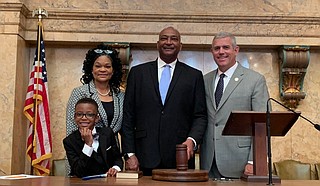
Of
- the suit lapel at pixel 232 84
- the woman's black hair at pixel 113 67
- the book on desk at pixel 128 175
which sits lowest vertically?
the book on desk at pixel 128 175

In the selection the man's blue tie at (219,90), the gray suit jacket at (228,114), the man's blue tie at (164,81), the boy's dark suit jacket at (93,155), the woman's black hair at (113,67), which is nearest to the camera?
the boy's dark suit jacket at (93,155)

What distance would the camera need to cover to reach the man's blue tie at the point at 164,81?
361cm

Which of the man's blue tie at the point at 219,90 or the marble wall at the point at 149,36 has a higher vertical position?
the marble wall at the point at 149,36

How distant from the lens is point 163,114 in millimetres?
3537

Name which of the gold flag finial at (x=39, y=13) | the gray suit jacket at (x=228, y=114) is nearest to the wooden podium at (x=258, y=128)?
the gray suit jacket at (x=228, y=114)

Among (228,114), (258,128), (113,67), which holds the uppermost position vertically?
(113,67)

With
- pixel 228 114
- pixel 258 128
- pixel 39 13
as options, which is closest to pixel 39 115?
pixel 39 13

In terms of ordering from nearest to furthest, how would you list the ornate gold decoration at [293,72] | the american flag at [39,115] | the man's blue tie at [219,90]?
1. the man's blue tie at [219,90]
2. the american flag at [39,115]
3. the ornate gold decoration at [293,72]

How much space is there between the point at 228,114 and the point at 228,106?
60 millimetres

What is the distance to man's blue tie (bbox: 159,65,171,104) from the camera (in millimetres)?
3611

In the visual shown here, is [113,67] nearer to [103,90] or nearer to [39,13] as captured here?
[103,90]

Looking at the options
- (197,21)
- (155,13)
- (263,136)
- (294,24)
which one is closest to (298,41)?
(294,24)

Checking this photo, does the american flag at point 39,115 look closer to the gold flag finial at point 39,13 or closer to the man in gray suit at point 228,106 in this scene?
the gold flag finial at point 39,13

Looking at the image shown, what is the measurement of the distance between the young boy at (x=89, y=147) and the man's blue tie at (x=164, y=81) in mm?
566
